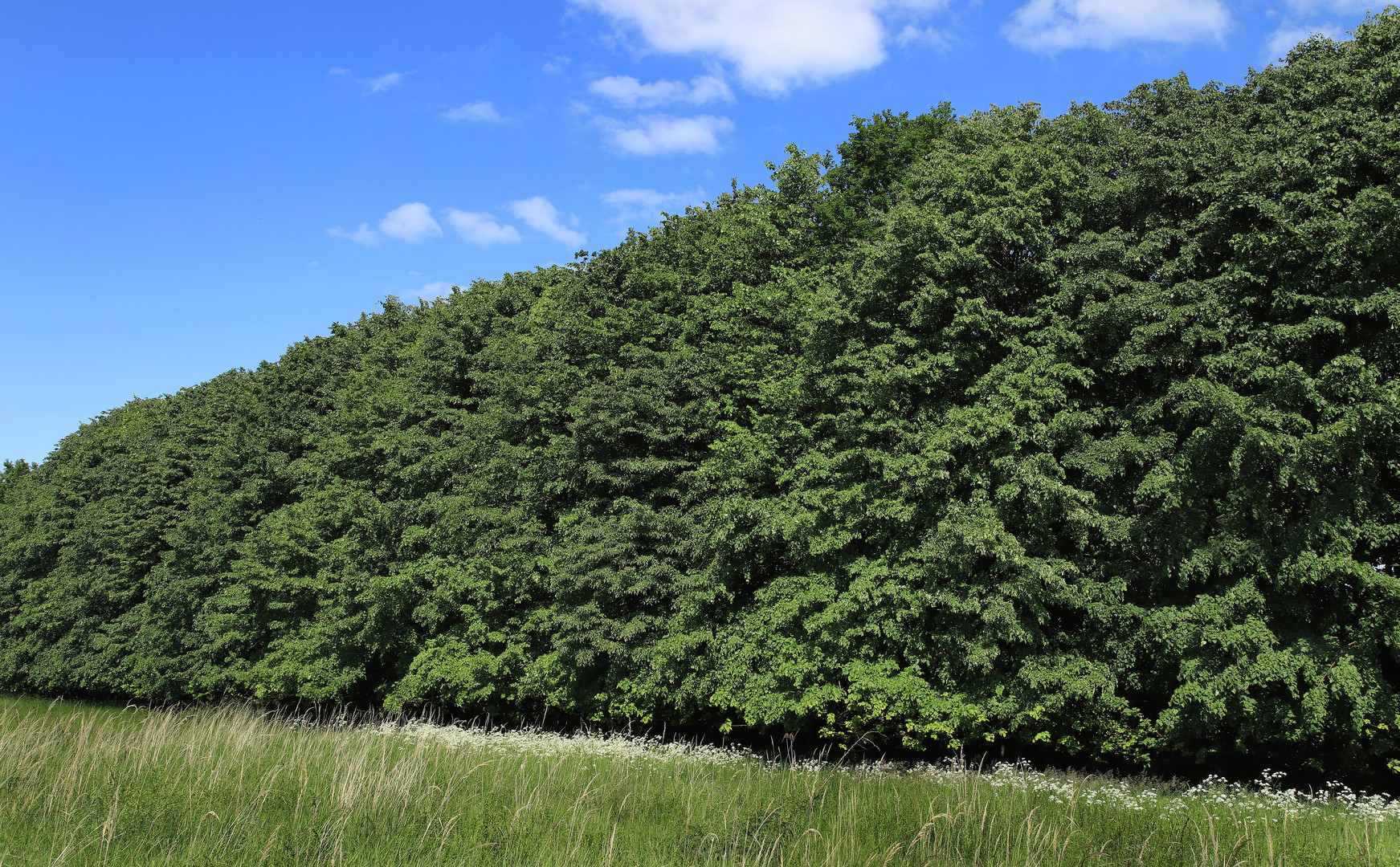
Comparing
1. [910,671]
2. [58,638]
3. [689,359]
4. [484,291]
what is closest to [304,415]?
[484,291]

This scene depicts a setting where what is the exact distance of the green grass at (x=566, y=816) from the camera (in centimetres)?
767

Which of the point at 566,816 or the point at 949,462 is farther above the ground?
the point at 949,462

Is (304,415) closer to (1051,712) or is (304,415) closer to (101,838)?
(101,838)

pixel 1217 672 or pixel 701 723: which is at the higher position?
pixel 1217 672

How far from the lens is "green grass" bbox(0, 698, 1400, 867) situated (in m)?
7.67

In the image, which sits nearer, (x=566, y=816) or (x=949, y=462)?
(x=566, y=816)

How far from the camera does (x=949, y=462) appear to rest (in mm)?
14773

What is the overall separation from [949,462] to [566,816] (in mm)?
9284

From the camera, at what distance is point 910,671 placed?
14.9 metres

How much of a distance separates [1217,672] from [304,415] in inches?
1243

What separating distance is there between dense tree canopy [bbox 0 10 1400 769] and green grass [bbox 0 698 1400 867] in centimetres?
285

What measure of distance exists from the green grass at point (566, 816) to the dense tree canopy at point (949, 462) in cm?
285

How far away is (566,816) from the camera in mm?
9039

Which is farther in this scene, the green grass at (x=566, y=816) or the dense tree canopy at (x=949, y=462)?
the dense tree canopy at (x=949, y=462)
